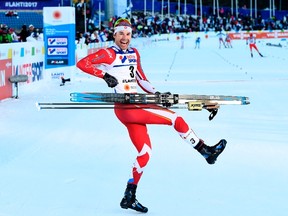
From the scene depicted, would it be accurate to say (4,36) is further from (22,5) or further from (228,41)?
(228,41)

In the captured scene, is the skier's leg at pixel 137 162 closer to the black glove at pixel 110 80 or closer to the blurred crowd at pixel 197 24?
the black glove at pixel 110 80

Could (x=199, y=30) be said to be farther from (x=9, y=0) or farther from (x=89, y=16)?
(x=9, y=0)

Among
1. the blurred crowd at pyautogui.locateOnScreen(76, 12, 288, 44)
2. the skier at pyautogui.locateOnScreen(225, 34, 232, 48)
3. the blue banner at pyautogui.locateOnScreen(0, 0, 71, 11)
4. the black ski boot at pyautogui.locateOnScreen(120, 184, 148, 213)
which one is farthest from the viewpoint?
the blurred crowd at pyautogui.locateOnScreen(76, 12, 288, 44)

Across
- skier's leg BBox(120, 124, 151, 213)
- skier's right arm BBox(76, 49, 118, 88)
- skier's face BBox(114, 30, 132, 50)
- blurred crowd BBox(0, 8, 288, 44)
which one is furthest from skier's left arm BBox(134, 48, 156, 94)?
blurred crowd BBox(0, 8, 288, 44)

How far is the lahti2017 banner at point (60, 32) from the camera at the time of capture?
66.5 ft

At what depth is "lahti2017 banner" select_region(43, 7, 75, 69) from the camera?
2027cm

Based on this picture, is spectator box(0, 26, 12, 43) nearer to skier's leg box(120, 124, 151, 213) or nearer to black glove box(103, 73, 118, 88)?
black glove box(103, 73, 118, 88)

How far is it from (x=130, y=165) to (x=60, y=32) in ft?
43.2

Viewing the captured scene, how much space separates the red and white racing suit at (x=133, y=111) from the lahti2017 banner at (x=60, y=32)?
1439 cm

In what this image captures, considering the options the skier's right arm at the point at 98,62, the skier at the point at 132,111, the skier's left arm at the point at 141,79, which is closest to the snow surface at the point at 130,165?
the skier at the point at 132,111

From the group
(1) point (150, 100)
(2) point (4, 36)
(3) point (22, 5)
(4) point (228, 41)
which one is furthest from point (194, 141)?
(4) point (228, 41)

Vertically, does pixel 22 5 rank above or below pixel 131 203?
above

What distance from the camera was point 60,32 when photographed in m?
20.5

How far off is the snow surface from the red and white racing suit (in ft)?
1.73
